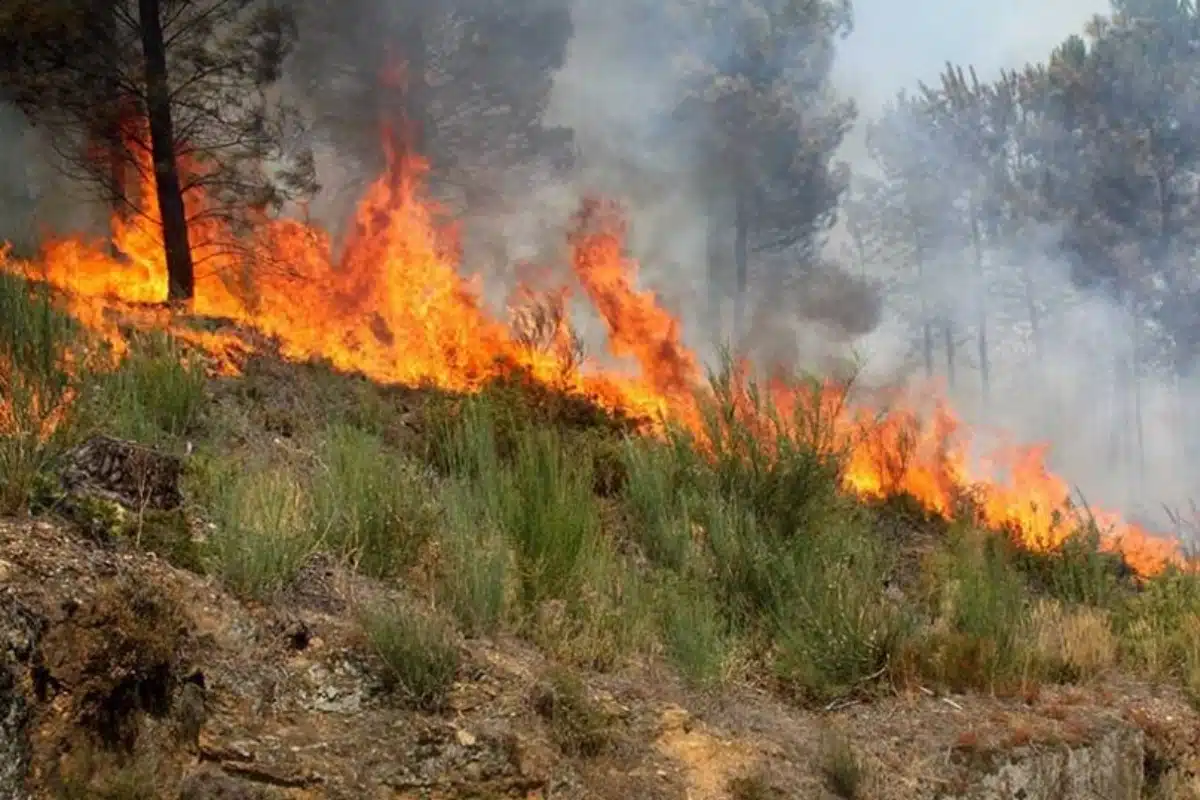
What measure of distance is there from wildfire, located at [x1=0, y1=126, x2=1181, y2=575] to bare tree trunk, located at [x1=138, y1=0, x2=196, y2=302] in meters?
0.26

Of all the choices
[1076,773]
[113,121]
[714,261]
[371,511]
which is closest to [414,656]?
[371,511]

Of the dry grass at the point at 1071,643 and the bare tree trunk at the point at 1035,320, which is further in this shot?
the bare tree trunk at the point at 1035,320

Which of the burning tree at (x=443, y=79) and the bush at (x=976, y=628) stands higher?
the burning tree at (x=443, y=79)

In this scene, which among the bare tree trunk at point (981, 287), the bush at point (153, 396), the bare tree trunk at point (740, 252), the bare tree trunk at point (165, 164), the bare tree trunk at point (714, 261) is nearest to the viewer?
the bush at point (153, 396)

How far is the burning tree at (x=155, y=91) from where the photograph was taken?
1277 centimetres

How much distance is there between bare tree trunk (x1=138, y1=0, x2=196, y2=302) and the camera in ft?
42.5

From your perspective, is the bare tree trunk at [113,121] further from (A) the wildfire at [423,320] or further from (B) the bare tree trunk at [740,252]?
(B) the bare tree trunk at [740,252]

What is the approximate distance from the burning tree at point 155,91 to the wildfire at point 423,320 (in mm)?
396

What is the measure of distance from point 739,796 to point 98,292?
396 inches

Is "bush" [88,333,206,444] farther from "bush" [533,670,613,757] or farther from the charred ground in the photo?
"bush" [533,670,613,757]

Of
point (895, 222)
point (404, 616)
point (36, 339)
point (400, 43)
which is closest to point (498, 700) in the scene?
point (404, 616)

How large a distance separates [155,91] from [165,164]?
2.59 ft

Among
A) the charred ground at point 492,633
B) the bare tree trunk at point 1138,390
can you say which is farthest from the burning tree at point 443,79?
the bare tree trunk at point 1138,390

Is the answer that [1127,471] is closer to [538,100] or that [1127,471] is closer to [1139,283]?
[1139,283]
